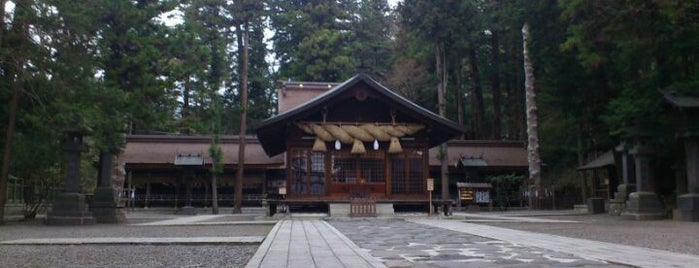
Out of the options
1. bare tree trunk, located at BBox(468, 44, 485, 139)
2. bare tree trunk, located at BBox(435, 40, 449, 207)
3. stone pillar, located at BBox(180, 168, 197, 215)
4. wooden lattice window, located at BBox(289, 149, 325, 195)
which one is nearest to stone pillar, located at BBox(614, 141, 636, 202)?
bare tree trunk, located at BBox(435, 40, 449, 207)

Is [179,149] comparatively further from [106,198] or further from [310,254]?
[310,254]

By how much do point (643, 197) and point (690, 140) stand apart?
2224 mm

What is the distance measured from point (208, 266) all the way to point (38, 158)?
46.0 ft

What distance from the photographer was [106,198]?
17828mm

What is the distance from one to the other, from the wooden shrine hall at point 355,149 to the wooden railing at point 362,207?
0.29 metres

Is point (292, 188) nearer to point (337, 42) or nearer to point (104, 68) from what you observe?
point (104, 68)

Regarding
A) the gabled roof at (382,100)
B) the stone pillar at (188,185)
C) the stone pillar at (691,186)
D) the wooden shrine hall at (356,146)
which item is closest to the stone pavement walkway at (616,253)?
the stone pillar at (691,186)

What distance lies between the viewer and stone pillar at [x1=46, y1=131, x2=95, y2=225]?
1603 cm

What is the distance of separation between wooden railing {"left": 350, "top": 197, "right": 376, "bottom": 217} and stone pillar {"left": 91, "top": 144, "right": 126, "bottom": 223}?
7.29m

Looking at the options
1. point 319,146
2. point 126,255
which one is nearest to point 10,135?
point 319,146

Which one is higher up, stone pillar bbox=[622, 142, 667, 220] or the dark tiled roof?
the dark tiled roof

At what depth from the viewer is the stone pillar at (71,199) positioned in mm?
16031

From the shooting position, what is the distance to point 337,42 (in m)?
42.4

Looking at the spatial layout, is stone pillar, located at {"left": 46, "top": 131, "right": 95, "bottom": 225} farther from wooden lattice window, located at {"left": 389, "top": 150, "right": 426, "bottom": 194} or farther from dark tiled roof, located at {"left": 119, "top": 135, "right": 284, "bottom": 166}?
dark tiled roof, located at {"left": 119, "top": 135, "right": 284, "bottom": 166}
